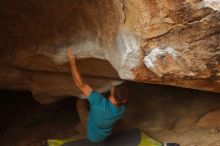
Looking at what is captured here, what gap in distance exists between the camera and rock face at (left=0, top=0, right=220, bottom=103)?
249cm

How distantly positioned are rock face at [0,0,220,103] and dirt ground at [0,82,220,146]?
19.1 inches

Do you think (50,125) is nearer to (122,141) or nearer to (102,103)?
(122,141)

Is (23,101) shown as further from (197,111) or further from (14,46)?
(197,111)

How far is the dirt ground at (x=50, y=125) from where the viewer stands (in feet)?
12.4

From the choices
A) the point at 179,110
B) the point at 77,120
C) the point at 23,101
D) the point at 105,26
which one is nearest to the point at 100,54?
the point at 105,26

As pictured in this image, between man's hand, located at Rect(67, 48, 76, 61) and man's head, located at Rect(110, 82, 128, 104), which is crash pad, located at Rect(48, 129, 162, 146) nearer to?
man's head, located at Rect(110, 82, 128, 104)

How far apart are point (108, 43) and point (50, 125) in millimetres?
2294

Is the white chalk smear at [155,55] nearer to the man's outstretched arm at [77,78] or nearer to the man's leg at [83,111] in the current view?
the man's outstretched arm at [77,78]

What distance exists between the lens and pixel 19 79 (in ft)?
14.6

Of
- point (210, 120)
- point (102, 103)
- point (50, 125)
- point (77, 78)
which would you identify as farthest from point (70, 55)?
point (50, 125)

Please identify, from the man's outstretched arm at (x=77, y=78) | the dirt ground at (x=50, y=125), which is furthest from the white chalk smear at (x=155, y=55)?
the dirt ground at (x=50, y=125)

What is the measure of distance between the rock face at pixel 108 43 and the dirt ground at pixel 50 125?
1.59ft

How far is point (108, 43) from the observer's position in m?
3.05

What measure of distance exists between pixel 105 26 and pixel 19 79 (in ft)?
5.83
